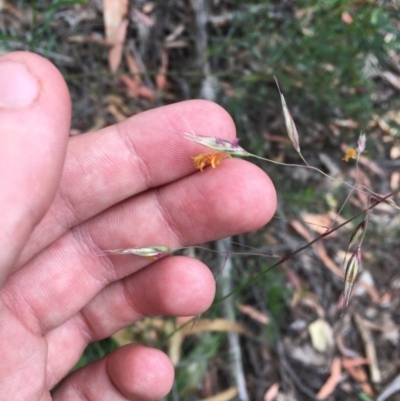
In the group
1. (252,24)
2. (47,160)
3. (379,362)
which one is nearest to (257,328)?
(379,362)

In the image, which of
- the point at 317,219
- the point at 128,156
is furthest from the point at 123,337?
the point at 317,219

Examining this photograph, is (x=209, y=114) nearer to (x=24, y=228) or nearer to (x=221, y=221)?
(x=221, y=221)

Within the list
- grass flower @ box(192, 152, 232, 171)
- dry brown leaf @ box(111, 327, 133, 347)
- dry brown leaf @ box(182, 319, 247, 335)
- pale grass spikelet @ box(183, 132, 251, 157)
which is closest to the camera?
pale grass spikelet @ box(183, 132, 251, 157)

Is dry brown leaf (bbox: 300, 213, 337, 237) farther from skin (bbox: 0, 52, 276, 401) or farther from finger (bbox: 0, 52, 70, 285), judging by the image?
finger (bbox: 0, 52, 70, 285)

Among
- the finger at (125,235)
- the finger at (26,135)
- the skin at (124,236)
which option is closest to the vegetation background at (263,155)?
the skin at (124,236)

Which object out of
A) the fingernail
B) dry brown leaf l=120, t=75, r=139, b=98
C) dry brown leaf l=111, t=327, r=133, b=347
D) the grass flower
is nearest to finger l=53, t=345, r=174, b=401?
dry brown leaf l=111, t=327, r=133, b=347

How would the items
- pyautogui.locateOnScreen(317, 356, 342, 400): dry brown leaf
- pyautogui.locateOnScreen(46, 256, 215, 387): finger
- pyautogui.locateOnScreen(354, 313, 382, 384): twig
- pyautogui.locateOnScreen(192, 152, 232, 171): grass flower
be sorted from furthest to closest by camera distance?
pyautogui.locateOnScreen(354, 313, 382, 384): twig
pyautogui.locateOnScreen(317, 356, 342, 400): dry brown leaf
pyautogui.locateOnScreen(46, 256, 215, 387): finger
pyautogui.locateOnScreen(192, 152, 232, 171): grass flower

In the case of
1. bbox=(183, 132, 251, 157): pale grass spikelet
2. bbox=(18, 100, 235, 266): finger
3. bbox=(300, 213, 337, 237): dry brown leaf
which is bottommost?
bbox=(300, 213, 337, 237): dry brown leaf
